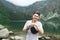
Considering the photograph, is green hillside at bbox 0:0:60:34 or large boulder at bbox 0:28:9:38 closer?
large boulder at bbox 0:28:9:38

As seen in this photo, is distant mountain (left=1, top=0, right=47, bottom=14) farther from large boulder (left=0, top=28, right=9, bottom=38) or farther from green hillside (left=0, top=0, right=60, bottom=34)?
large boulder (left=0, top=28, right=9, bottom=38)

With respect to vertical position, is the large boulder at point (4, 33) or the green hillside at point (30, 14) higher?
the green hillside at point (30, 14)

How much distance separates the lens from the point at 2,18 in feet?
13.2

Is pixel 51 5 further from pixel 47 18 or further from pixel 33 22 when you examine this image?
pixel 33 22

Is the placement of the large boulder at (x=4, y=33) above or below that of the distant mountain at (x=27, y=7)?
below

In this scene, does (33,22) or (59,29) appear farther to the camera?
(59,29)

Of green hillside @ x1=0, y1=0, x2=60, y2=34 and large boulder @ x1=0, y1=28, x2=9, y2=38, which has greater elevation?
green hillside @ x1=0, y1=0, x2=60, y2=34

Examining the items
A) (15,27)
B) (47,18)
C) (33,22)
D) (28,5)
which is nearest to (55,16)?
(47,18)

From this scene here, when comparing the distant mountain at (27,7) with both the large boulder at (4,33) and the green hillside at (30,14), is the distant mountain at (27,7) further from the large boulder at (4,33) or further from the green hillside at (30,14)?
the large boulder at (4,33)

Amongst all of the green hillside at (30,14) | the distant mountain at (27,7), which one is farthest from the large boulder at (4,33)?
the distant mountain at (27,7)

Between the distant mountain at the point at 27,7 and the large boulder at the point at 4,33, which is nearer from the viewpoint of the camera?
the large boulder at the point at 4,33

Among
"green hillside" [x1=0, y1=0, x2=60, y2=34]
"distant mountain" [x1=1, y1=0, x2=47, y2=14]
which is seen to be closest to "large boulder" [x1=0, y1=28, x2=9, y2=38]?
"green hillside" [x1=0, y1=0, x2=60, y2=34]

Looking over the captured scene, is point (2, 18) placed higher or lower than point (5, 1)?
lower

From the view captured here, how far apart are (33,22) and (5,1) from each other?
5.35ft
